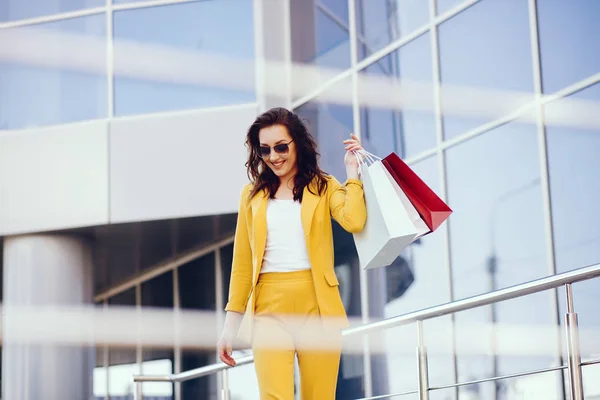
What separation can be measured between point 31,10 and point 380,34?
18.8 feet

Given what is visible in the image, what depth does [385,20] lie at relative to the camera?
10.8 metres

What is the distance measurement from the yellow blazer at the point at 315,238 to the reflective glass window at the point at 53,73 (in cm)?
942

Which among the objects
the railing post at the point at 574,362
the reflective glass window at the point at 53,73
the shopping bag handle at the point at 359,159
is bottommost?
the railing post at the point at 574,362

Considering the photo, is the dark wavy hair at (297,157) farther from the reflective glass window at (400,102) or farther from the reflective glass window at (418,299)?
the reflective glass window at (400,102)

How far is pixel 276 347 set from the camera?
429cm

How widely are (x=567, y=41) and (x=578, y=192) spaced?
3.84 ft

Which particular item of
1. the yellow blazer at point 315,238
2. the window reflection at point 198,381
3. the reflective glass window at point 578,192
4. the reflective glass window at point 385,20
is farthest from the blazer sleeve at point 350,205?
the window reflection at point 198,381

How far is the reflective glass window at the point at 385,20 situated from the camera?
1027 centimetres

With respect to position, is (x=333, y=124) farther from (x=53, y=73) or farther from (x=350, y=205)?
(x=350, y=205)

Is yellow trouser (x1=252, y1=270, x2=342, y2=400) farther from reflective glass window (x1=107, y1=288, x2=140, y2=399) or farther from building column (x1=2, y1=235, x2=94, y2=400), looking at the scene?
reflective glass window (x1=107, y1=288, x2=140, y2=399)

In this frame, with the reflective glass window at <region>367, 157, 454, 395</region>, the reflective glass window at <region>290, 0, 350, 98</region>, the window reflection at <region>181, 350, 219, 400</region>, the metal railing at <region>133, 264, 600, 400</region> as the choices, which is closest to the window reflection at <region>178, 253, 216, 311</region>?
the window reflection at <region>181, 350, 219, 400</region>

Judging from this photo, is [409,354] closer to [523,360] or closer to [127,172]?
[523,360]

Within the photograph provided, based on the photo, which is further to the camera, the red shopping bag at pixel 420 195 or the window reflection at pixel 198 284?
the window reflection at pixel 198 284

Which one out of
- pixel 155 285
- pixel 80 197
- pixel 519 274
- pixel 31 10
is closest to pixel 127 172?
pixel 80 197
